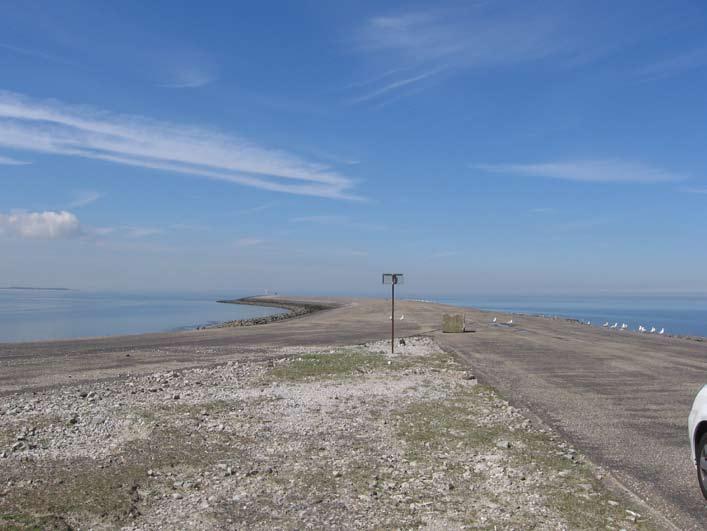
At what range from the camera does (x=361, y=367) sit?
17828 millimetres

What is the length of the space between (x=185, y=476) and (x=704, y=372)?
1668 cm

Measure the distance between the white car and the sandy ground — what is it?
104cm

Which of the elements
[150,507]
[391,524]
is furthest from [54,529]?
[391,524]

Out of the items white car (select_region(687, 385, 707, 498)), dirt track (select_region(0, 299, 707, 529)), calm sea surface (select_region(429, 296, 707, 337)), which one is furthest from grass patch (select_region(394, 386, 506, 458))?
calm sea surface (select_region(429, 296, 707, 337))

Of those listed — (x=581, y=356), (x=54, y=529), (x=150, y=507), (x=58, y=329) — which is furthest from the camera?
(x=58, y=329)

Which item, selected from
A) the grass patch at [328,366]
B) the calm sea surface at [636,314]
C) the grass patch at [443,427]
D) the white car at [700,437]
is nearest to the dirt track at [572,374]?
the white car at [700,437]

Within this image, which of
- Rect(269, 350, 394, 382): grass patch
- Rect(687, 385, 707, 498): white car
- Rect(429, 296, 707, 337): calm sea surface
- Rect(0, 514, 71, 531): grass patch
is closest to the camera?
Rect(0, 514, 71, 531): grass patch

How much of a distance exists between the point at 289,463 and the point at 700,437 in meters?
5.07

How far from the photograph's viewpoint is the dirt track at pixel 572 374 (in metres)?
8.12

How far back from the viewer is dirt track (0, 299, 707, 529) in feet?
26.7

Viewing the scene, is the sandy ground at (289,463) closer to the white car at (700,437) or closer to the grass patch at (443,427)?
the grass patch at (443,427)

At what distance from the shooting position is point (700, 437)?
6.91 meters

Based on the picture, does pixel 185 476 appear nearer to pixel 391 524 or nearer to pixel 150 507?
pixel 150 507

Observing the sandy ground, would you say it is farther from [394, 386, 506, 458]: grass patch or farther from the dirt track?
the dirt track
